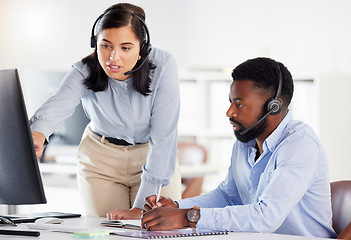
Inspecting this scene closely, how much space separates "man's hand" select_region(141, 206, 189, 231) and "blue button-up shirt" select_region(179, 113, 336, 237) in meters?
0.06

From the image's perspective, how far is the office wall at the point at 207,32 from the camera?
5391mm

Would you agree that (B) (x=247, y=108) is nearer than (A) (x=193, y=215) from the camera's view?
No

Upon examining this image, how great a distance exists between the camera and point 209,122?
17.8 ft

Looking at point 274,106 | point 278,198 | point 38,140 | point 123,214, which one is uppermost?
point 274,106

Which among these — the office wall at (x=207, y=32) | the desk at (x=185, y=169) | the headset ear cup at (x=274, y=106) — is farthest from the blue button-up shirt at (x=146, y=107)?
the office wall at (x=207, y=32)

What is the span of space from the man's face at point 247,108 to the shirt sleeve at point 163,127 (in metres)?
0.37

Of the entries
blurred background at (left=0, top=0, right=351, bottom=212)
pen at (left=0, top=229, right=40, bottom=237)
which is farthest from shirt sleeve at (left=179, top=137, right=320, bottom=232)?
blurred background at (left=0, top=0, right=351, bottom=212)

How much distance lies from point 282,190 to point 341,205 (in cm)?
29

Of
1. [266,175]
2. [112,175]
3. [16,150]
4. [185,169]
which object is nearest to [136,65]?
[112,175]

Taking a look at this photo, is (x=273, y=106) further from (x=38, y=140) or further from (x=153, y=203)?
(x=38, y=140)

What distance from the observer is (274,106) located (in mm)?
1694

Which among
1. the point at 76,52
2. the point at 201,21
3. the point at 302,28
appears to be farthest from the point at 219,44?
the point at 76,52

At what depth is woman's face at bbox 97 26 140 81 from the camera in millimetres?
1887

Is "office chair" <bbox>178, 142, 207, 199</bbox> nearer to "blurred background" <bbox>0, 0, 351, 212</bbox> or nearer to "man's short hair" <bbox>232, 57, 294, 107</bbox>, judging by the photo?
"blurred background" <bbox>0, 0, 351, 212</bbox>
